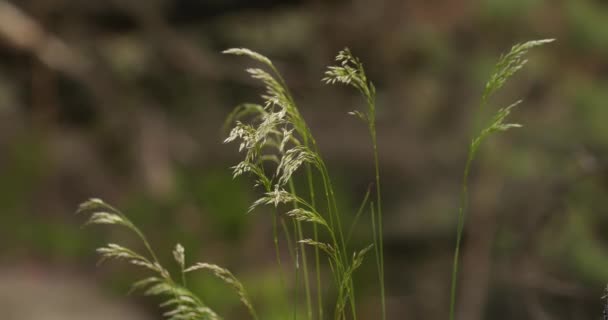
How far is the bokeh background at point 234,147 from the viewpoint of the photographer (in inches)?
258

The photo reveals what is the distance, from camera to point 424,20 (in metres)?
8.18

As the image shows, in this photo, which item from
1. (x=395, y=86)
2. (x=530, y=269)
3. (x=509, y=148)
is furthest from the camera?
(x=395, y=86)

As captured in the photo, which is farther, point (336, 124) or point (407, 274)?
point (336, 124)

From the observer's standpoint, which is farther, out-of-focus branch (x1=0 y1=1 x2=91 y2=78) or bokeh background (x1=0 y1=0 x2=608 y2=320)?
out-of-focus branch (x1=0 y1=1 x2=91 y2=78)

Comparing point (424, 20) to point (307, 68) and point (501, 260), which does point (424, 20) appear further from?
point (501, 260)

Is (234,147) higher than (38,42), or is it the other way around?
(38,42)

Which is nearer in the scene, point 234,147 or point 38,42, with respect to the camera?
point 38,42

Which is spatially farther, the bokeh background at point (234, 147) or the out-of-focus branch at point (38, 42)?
the out-of-focus branch at point (38, 42)

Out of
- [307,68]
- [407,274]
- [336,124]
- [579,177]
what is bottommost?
[407,274]

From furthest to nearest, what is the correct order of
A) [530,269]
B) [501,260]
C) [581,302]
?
[501,260] → [530,269] → [581,302]

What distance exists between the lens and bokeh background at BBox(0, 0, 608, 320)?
656 centimetres

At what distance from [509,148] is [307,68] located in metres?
2.30

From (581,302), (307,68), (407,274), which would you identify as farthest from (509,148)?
(581,302)

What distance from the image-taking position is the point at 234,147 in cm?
799
